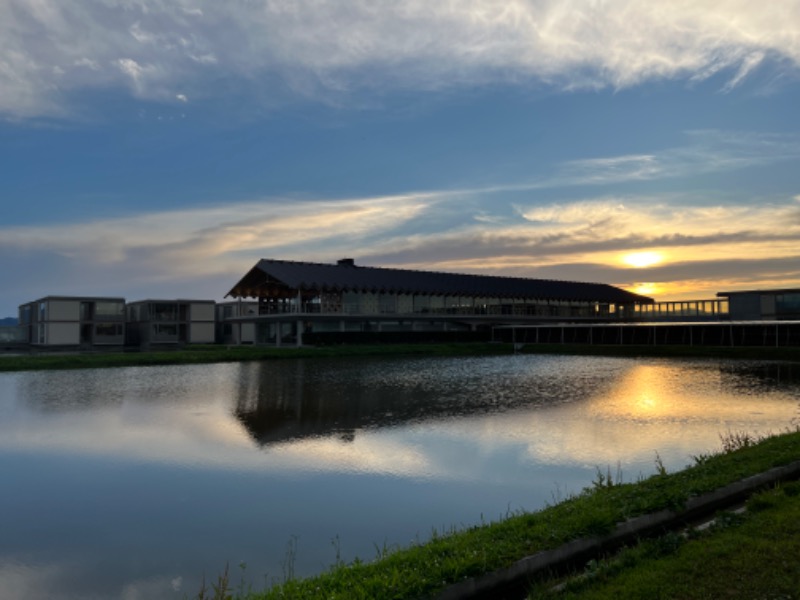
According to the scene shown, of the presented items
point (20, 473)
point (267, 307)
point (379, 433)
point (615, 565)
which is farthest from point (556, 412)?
point (267, 307)

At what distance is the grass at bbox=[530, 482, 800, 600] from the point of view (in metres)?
5.91

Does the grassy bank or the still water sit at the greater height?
the grassy bank

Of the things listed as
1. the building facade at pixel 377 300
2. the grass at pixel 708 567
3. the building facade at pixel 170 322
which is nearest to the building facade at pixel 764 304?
the building facade at pixel 377 300

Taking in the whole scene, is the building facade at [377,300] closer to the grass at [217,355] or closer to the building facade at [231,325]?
the grass at [217,355]

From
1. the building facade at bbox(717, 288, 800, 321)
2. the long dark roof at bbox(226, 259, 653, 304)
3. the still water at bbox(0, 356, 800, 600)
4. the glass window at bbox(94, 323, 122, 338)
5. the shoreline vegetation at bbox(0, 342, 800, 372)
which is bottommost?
the still water at bbox(0, 356, 800, 600)

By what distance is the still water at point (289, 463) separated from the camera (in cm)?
920

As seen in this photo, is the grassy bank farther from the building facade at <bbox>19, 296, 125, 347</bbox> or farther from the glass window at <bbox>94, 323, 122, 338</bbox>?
the glass window at <bbox>94, 323, 122, 338</bbox>

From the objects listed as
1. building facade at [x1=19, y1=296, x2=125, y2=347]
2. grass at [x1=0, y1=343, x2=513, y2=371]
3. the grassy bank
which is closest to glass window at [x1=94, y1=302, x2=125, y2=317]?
building facade at [x1=19, y1=296, x2=125, y2=347]

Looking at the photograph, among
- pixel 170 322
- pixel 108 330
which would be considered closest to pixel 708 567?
pixel 170 322

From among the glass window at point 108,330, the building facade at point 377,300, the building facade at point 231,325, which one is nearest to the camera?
the building facade at point 377,300

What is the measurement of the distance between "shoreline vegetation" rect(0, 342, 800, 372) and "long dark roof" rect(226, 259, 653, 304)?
32.2 ft

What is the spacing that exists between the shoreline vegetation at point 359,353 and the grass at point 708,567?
45.9m

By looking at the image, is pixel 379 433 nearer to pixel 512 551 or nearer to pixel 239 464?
pixel 239 464

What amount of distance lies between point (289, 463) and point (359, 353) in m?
44.0
